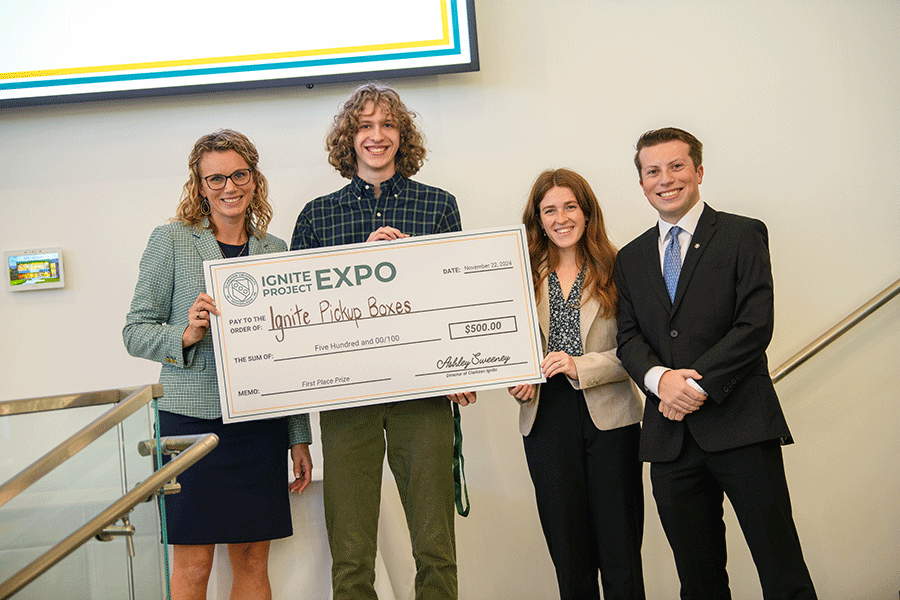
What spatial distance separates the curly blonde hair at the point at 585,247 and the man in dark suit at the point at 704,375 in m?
0.08

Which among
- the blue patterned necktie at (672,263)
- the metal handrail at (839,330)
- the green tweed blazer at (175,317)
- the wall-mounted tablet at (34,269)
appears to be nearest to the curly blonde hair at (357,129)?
the green tweed blazer at (175,317)

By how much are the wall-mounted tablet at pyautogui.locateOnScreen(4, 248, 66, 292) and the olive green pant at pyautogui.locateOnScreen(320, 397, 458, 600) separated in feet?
5.23

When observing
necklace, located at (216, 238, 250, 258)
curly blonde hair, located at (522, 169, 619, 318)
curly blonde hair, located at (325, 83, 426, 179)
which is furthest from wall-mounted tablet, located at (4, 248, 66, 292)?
curly blonde hair, located at (522, 169, 619, 318)

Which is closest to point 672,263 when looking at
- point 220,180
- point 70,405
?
point 220,180

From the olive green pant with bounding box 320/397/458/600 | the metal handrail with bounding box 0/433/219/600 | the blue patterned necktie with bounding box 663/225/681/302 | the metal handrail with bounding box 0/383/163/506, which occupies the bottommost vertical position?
the olive green pant with bounding box 320/397/458/600

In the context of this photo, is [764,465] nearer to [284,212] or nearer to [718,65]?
[718,65]

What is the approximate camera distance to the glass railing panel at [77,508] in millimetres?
1391

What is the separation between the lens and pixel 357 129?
7.64 feet

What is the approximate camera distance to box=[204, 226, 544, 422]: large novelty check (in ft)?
7.27

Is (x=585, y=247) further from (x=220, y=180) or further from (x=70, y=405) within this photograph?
(x=70, y=405)

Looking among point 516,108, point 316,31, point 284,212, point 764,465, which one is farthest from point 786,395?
point 316,31

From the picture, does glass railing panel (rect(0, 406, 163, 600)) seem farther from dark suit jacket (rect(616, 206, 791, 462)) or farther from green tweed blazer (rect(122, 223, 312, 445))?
dark suit jacket (rect(616, 206, 791, 462))

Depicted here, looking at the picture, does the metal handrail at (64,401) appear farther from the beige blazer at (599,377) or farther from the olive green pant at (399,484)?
the beige blazer at (599,377)

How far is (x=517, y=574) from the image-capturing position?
3.25 meters
